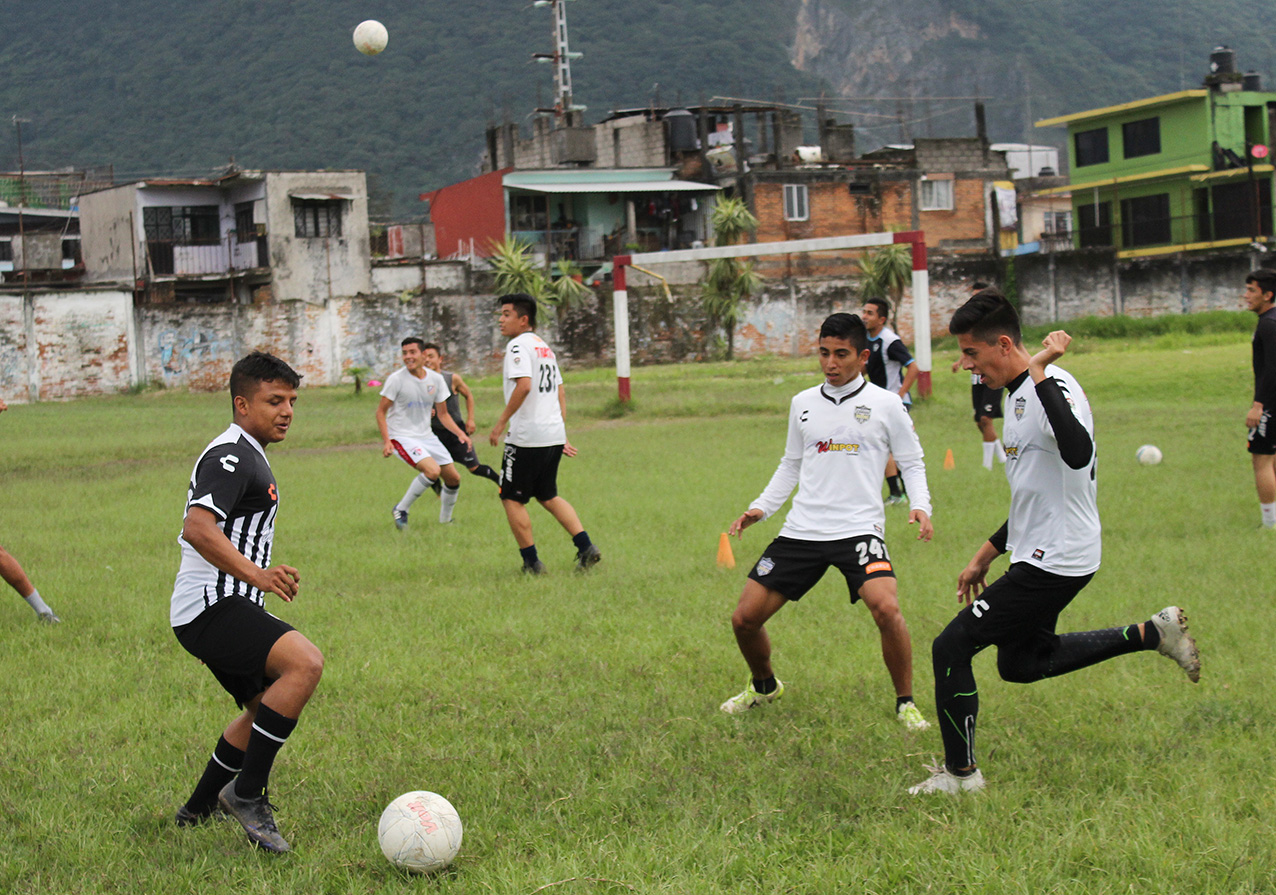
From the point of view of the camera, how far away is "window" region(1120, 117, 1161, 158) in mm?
53250

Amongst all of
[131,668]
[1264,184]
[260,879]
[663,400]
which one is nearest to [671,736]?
[260,879]

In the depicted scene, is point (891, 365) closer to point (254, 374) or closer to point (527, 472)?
point (527, 472)

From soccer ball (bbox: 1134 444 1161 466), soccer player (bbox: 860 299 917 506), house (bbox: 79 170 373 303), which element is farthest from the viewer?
house (bbox: 79 170 373 303)

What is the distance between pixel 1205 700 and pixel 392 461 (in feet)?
47.8

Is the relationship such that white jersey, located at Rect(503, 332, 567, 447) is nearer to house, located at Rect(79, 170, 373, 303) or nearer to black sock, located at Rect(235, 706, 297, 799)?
black sock, located at Rect(235, 706, 297, 799)

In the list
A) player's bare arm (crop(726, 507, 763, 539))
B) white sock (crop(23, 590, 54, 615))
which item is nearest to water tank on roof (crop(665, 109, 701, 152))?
white sock (crop(23, 590, 54, 615))

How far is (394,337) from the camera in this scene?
148 feet

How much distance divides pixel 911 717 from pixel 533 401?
188 inches

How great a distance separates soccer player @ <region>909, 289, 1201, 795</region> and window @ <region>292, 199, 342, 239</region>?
44469 mm

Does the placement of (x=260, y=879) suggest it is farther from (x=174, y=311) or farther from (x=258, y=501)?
(x=174, y=311)

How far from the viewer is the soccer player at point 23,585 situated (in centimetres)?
804

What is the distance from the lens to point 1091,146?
55562 mm

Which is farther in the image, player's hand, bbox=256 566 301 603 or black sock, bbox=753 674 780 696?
black sock, bbox=753 674 780 696

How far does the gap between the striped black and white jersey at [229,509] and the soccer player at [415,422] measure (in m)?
7.45
